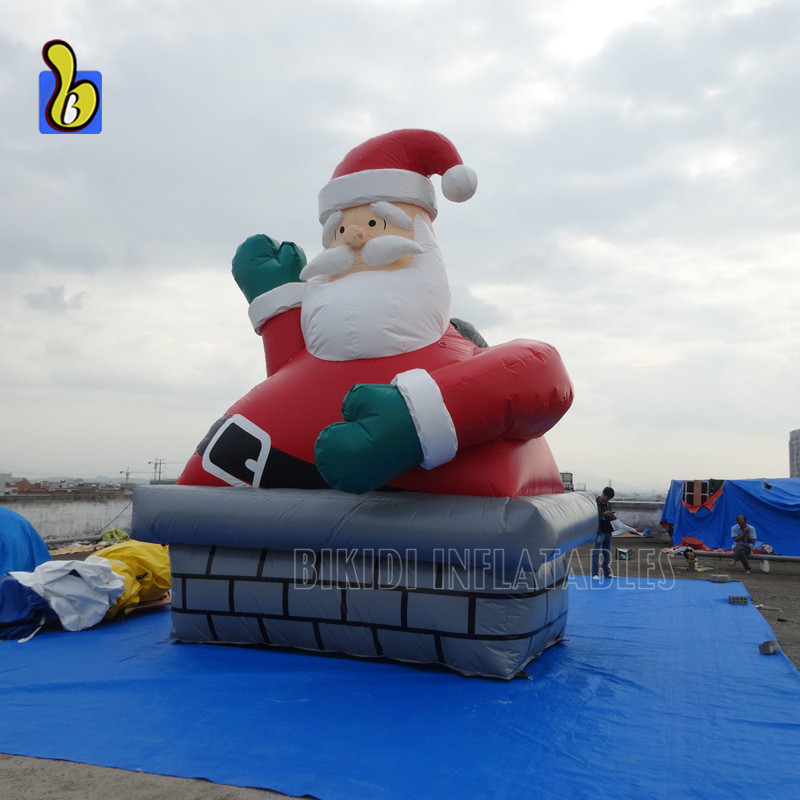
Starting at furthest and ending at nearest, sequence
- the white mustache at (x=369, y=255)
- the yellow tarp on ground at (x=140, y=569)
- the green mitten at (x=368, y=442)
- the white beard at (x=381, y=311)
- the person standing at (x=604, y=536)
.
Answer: the person standing at (x=604, y=536) < the yellow tarp on ground at (x=140, y=569) < the white mustache at (x=369, y=255) < the white beard at (x=381, y=311) < the green mitten at (x=368, y=442)

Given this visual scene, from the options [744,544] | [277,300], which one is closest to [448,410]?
[277,300]

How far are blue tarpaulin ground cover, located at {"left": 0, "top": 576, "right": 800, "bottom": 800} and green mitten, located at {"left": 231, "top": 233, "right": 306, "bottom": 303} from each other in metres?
2.14

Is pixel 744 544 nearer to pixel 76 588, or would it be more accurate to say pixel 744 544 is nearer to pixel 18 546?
pixel 76 588

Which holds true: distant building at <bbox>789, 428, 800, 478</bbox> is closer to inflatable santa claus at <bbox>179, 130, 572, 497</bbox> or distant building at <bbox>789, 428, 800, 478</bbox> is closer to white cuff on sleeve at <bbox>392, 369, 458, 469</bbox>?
inflatable santa claus at <bbox>179, 130, 572, 497</bbox>

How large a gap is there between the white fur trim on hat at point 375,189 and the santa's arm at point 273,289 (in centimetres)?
47

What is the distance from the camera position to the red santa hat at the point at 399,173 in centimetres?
392

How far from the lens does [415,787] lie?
2133 millimetres

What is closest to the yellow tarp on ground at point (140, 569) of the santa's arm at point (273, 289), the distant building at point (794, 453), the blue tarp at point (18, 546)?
the blue tarp at point (18, 546)

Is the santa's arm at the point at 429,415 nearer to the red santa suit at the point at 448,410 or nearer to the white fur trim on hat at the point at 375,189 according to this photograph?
the red santa suit at the point at 448,410

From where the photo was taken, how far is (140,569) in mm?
5043

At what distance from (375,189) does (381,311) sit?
0.77 metres

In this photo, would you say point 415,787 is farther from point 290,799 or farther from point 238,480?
point 238,480

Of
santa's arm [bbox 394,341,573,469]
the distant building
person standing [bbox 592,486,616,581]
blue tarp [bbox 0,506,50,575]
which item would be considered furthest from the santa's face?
the distant building

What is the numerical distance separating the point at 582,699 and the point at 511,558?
0.70m
